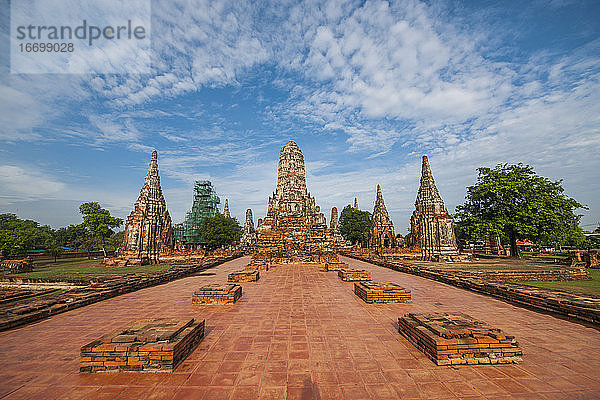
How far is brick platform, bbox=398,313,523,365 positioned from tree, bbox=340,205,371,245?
144 ft

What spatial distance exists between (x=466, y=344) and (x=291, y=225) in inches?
933

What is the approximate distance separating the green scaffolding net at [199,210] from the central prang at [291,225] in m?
26.7

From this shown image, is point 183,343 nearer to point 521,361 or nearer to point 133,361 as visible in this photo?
point 133,361

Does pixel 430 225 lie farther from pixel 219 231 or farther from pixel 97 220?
pixel 97 220

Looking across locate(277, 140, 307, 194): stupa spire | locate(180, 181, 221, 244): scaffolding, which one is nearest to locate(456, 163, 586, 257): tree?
locate(277, 140, 307, 194): stupa spire

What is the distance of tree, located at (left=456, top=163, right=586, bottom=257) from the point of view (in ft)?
73.8

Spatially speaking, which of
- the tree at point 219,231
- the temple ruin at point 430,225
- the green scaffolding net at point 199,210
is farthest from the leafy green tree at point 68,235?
the temple ruin at point 430,225

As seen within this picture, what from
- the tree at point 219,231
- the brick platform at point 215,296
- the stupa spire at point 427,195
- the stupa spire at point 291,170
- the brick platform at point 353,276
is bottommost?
the brick platform at point 353,276

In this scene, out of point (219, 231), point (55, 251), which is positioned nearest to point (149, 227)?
point (55, 251)

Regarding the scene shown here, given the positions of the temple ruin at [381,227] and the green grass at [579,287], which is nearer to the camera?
the green grass at [579,287]

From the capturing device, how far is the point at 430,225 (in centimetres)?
2539

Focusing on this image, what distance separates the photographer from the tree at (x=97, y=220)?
31.4m

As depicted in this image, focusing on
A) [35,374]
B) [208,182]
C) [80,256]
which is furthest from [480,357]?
[208,182]

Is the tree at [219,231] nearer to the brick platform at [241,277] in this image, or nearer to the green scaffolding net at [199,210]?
the green scaffolding net at [199,210]
